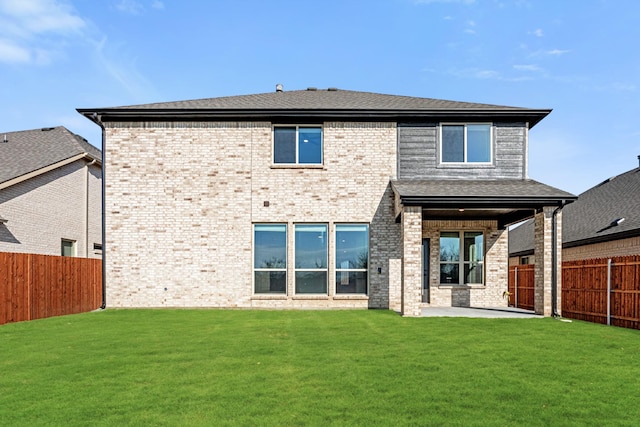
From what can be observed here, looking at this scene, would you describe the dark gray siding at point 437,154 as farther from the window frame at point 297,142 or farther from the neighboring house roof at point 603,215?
the neighboring house roof at point 603,215

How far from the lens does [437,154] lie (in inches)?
523

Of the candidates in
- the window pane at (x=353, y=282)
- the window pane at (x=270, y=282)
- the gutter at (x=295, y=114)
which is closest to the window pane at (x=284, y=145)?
the gutter at (x=295, y=114)

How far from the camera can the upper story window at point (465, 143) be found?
524 inches

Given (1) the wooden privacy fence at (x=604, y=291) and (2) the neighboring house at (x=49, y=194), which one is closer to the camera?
(1) the wooden privacy fence at (x=604, y=291)

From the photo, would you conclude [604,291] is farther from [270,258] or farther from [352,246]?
[270,258]

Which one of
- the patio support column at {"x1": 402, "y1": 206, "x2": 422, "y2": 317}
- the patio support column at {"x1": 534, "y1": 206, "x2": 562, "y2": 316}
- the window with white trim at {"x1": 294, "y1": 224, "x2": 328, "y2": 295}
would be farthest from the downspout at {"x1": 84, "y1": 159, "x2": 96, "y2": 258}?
the patio support column at {"x1": 534, "y1": 206, "x2": 562, "y2": 316}

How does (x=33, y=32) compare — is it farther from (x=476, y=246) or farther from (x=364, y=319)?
(x=476, y=246)

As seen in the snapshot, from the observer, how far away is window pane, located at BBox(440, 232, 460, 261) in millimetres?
14555

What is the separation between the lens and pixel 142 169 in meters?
13.2

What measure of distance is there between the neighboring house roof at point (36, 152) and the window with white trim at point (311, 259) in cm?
1029

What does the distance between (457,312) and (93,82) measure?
1409 centimetres

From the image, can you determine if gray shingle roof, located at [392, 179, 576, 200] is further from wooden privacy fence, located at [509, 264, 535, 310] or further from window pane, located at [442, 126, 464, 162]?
wooden privacy fence, located at [509, 264, 535, 310]

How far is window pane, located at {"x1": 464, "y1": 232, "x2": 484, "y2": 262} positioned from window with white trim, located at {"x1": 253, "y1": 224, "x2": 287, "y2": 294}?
6481 millimetres

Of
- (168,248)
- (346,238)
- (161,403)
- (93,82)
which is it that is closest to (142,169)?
(168,248)
